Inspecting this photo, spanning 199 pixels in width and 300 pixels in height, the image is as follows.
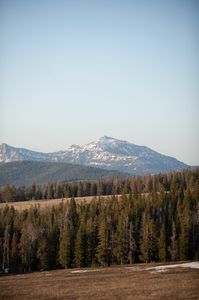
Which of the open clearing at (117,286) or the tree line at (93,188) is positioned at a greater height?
the tree line at (93,188)

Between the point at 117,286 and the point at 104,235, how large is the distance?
3667 cm

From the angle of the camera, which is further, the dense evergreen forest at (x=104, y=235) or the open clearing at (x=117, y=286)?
the dense evergreen forest at (x=104, y=235)

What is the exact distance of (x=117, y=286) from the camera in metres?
52.0

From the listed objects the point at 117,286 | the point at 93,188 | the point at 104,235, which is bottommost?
the point at 117,286

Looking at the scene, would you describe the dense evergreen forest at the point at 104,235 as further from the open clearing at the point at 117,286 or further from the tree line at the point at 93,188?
the tree line at the point at 93,188

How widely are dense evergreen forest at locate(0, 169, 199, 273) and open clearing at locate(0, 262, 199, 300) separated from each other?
22071 mm

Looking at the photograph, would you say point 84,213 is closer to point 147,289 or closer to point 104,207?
point 104,207

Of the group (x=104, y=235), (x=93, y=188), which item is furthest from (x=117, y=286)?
(x=93, y=188)

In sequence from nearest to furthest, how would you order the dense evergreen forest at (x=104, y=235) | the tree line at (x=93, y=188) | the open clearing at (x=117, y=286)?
the open clearing at (x=117, y=286), the dense evergreen forest at (x=104, y=235), the tree line at (x=93, y=188)

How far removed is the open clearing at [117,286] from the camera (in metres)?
45.9

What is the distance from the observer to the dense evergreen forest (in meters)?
86.8

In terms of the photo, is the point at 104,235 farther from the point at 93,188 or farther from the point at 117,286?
the point at 93,188

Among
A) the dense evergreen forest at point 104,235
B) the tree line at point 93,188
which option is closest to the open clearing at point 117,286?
the dense evergreen forest at point 104,235

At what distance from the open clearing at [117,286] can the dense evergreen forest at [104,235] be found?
72.4ft
